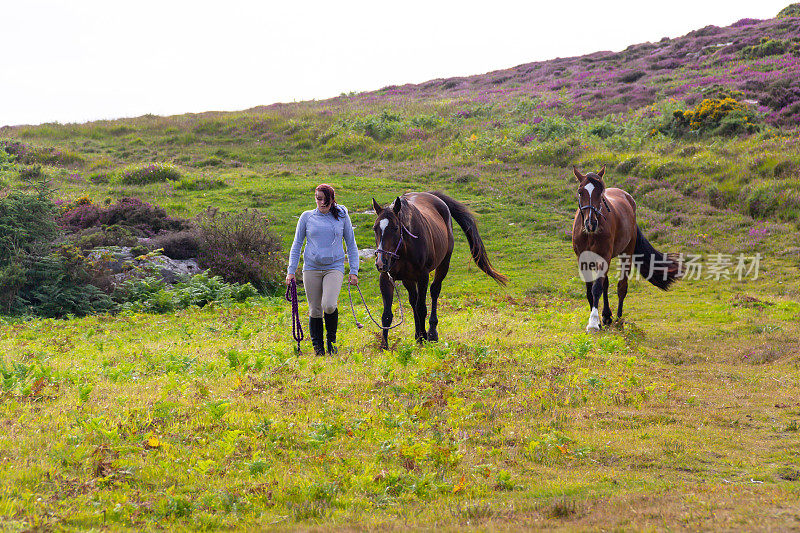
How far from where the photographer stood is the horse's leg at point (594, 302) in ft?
39.8

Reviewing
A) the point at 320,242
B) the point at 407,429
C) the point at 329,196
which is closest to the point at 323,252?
the point at 320,242

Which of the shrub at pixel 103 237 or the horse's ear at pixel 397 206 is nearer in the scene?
the horse's ear at pixel 397 206

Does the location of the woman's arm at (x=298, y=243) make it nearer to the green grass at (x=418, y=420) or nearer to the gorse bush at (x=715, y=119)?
the green grass at (x=418, y=420)

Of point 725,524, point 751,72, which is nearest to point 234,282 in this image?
point 725,524

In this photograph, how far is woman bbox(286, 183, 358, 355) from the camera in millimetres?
8953

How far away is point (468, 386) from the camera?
757cm

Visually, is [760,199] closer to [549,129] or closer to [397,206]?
[549,129]

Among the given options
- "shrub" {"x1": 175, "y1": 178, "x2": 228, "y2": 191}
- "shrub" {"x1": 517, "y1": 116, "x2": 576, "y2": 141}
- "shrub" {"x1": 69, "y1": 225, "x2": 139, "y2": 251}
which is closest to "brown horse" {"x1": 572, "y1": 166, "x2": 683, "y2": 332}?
"shrub" {"x1": 69, "y1": 225, "x2": 139, "y2": 251}

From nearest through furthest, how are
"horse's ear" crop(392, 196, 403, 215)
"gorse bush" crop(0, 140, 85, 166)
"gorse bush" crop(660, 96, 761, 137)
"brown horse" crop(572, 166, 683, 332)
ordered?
"horse's ear" crop(392, 196, 403, 215) < "brown horse" crop(572, 166, 683, 332) < "gorse bush" crop(660, 96, 761, 137) < "gorse bush" crop(0, 140, 85, 166)

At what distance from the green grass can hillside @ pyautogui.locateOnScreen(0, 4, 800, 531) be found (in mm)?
28

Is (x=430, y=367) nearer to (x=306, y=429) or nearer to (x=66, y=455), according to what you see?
(x=306, y=429)

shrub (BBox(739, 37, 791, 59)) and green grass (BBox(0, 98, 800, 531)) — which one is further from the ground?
shrub (BBox(739, 37, 791, 59))

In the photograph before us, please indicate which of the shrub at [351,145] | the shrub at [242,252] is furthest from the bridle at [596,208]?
the shrub at [351,145]

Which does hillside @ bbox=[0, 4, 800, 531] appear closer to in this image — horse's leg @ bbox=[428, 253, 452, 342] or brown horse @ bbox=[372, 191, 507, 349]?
horse's leg @ bbox=[428, 253, 452, 342]
